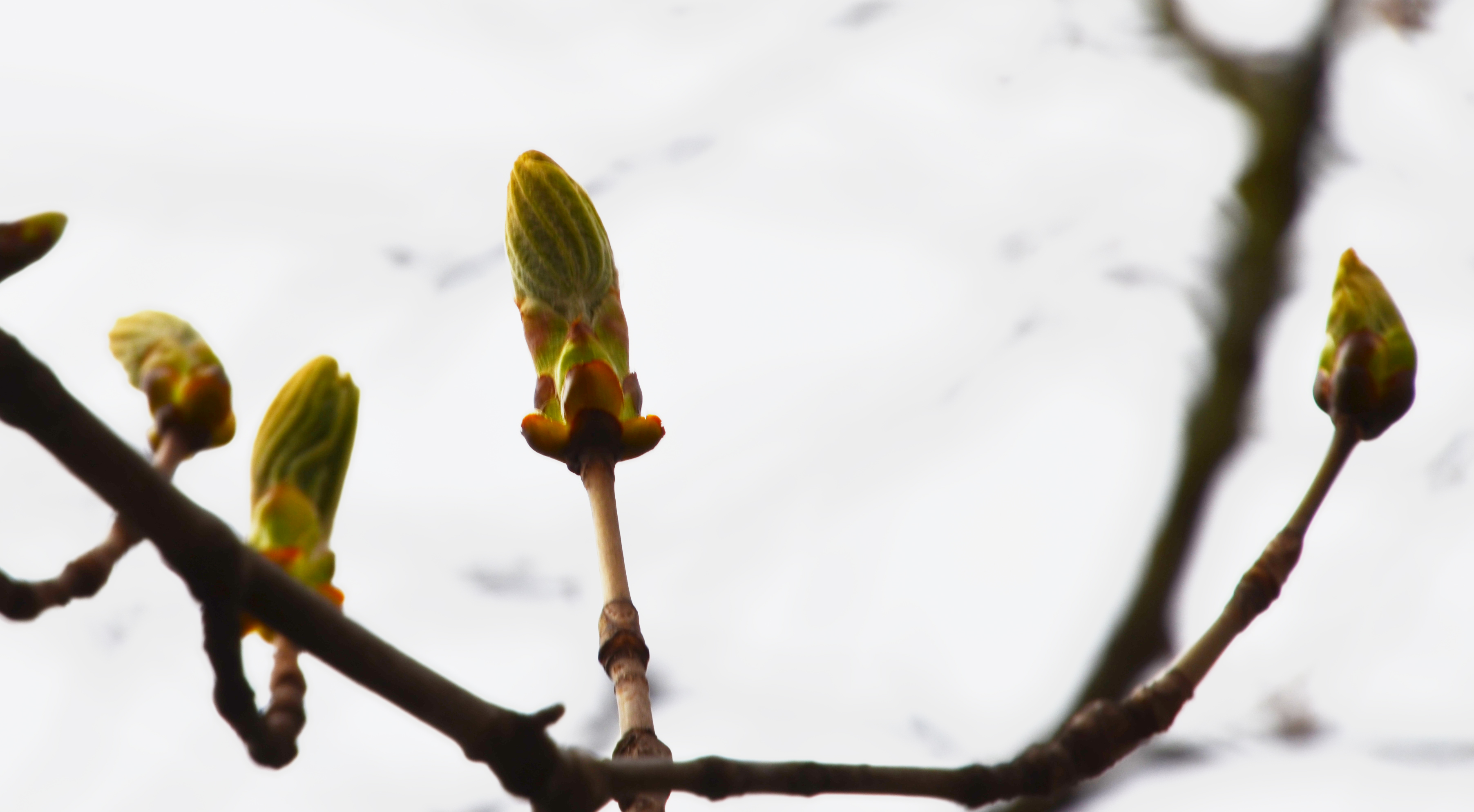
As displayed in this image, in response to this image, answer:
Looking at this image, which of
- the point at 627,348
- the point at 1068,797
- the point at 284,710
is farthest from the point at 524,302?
the point at 1068,797

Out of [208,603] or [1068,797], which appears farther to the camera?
[1068,797]

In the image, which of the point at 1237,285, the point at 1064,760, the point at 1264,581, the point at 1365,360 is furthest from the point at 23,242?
the point at 1237,285

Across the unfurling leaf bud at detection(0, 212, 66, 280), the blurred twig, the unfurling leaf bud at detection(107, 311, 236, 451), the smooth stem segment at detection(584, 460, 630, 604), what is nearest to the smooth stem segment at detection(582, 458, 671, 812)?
the smooth stem segment at detection(584, 460, 630, 604)

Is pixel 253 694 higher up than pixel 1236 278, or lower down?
lower down

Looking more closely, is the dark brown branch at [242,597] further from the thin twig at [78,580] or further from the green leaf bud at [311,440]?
the green leaf bud at [311,440]

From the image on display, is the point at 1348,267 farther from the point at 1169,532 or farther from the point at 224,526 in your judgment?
the point at 1169,532

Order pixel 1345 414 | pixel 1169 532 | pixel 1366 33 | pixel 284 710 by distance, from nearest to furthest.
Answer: pixel 284 710 → pixel 1345 414 → pixel 1169 532 → pixel 1366 33

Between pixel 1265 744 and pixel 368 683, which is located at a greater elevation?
pixel 1265 744

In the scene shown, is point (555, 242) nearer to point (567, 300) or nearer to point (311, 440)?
point (567, 300)
